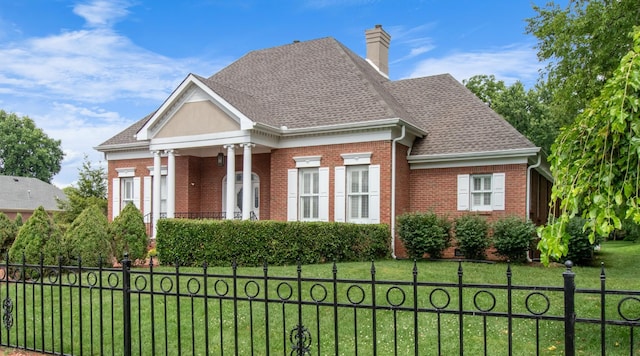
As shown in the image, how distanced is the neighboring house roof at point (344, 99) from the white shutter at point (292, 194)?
165 cm

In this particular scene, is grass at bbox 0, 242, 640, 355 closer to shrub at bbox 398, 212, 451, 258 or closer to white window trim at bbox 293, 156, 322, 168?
shrub at bbox 398, 212, 451, 258

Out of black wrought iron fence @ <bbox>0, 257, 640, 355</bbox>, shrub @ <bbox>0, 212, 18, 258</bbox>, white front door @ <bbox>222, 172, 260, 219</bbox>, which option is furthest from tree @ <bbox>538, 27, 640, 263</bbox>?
white front door @ <bbox>222, 172, 260, 219</bbox>

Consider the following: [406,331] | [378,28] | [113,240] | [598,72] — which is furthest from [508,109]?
[406,331]

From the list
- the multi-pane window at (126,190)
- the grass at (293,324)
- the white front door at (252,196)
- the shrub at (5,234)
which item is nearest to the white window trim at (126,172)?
the multi-pane window at (126,190)

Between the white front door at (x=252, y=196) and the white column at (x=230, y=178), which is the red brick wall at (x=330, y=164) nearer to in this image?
the white front door at (x=252, y=196)

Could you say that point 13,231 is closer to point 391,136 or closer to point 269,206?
point 269,206

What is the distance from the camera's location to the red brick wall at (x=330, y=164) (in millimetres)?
16594

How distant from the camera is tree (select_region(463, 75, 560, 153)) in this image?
34.6 m

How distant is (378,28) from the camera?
23656 mm

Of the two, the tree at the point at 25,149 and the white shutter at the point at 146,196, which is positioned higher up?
the tree at the point at 25,149

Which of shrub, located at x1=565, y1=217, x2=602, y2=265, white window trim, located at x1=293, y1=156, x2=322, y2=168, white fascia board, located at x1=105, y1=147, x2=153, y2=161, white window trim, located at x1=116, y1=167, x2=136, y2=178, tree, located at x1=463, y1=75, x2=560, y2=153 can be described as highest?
tree, located at x1=463, y1=75, x2=560, y2=153

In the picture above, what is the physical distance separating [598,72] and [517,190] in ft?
13.2

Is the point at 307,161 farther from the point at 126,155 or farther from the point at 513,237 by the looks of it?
the point at 126,155

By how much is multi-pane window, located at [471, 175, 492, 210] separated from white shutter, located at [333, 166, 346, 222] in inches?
162
